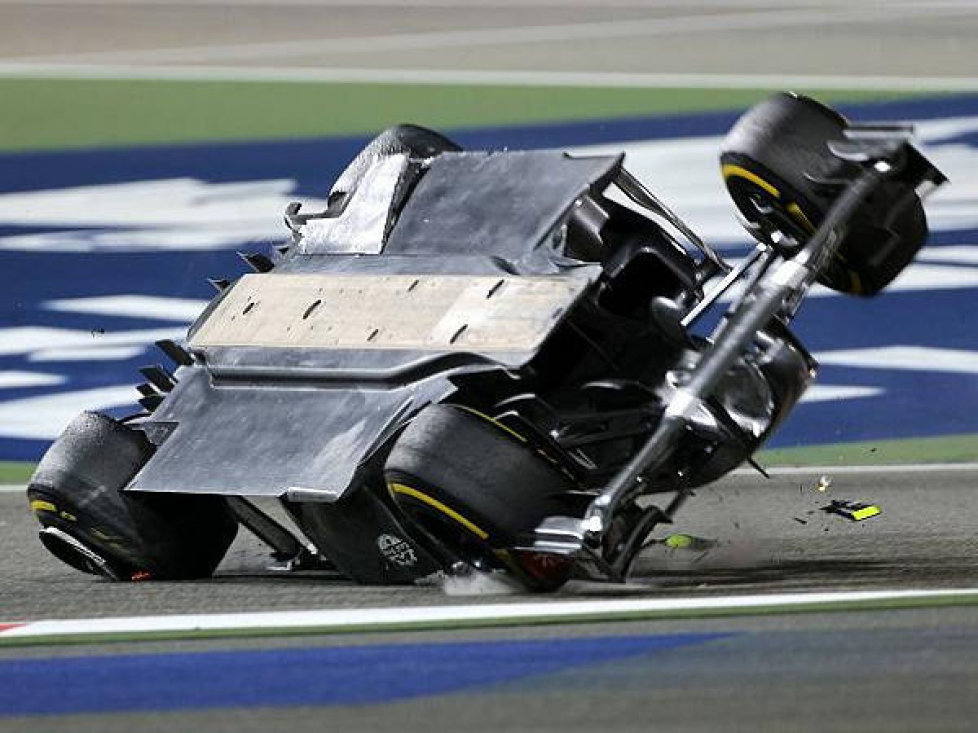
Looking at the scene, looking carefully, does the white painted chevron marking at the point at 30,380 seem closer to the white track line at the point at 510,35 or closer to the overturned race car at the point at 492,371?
the white track line at the point at 510,35

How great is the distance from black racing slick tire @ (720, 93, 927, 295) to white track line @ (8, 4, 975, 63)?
16.5 feet

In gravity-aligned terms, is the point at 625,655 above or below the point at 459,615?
above

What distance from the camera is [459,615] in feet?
19.2

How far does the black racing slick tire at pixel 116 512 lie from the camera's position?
22.7 feet

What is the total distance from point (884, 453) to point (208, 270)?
10.2ft

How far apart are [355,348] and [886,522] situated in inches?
95.4

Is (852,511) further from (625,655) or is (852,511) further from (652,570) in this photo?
(625,655)

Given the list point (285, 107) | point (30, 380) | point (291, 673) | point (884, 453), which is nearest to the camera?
point (291, 673)

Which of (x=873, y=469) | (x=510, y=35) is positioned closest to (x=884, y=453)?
(x=873, y=469)

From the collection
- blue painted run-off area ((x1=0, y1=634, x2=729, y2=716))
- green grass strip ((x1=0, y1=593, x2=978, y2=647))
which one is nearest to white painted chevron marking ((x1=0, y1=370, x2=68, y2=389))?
green grass strip ((x1=0, y1=593, x2=978, y2=647))

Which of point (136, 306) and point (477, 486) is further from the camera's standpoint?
point (136, 306)

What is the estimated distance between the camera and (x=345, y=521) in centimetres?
661

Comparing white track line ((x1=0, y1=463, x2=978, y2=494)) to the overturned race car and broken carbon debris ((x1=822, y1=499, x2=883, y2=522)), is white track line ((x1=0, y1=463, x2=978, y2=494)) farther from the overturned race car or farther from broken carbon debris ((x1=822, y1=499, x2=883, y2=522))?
the overturned race car

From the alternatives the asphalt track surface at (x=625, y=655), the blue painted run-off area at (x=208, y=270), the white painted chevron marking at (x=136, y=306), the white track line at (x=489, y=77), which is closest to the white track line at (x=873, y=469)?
the blue painted run-off area at (x=208, y=270)
